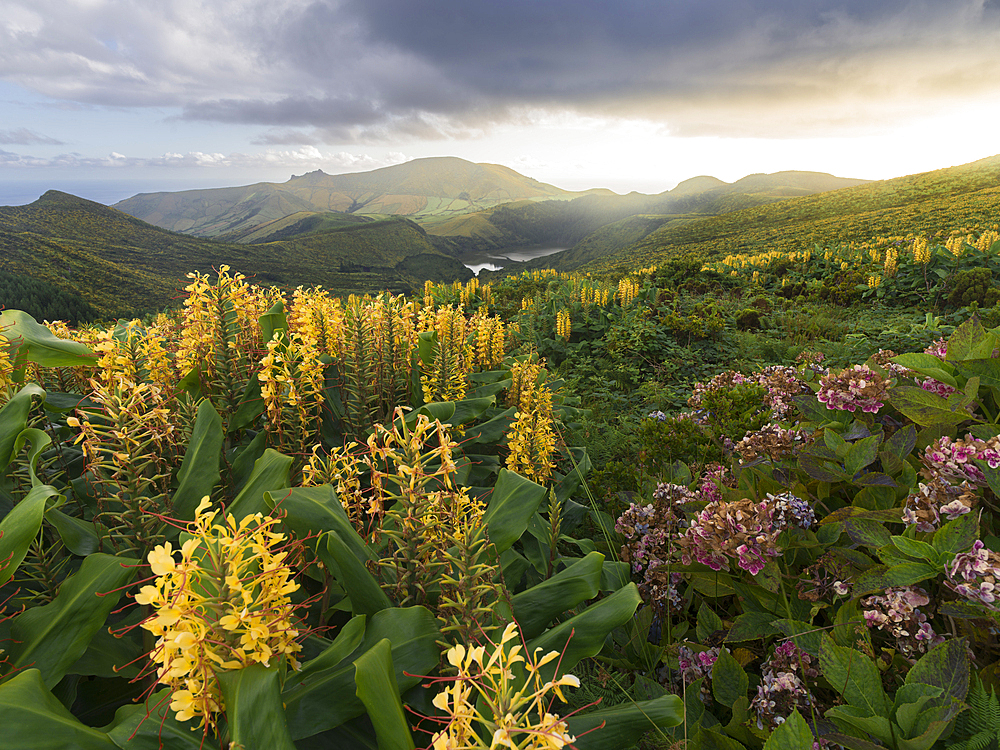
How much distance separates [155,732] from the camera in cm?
106

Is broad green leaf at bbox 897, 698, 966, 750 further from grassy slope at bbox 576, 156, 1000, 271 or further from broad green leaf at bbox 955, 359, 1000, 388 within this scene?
grassy slope at bbox 576, 156, 1000, 271

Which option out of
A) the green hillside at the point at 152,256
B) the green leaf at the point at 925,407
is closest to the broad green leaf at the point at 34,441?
the green leaf at the point at 925,407

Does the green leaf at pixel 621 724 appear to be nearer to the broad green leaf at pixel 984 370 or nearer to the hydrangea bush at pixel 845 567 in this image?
the hydrangea bush at pixel 845 567

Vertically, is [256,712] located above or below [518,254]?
below

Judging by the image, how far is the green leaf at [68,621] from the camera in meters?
1.19

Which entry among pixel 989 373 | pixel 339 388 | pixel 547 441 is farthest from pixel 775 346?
pixel 339 388

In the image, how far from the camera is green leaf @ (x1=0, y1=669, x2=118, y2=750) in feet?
3.01

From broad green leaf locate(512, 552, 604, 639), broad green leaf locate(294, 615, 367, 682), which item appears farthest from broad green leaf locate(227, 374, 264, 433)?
broad green leaf locate(512, 552, 604, 639)

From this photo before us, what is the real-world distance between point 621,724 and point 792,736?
44cm

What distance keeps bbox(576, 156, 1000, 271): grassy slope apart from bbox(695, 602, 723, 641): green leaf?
75.3 ft

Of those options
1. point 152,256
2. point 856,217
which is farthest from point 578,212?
point 856,217

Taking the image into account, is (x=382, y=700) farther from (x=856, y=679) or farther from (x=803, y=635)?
(x=803, y=635)

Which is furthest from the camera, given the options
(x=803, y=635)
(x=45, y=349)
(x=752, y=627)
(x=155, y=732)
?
(x=45, y=349)

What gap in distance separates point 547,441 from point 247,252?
12122 centimetres
